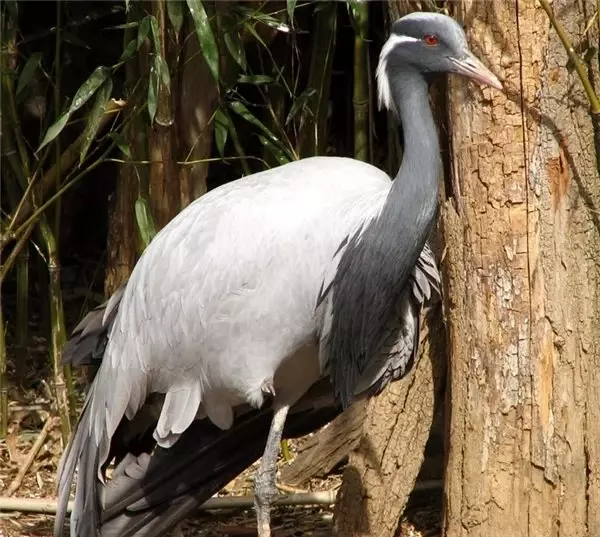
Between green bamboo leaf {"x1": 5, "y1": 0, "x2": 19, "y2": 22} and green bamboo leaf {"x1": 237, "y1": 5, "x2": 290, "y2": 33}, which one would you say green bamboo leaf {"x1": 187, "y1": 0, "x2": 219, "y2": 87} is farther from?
green bamboo leaf {"x1": 5, "y1": 0, "x2": 19, "y2": 22}

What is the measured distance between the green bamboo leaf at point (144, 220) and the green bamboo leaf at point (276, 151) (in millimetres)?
542

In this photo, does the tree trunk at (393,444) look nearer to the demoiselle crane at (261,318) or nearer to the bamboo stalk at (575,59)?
the demoiselle crane at (261,318)

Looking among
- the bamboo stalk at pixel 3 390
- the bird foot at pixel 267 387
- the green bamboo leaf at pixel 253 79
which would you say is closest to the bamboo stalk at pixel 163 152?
the green bamboo leaf at pixel 253 79

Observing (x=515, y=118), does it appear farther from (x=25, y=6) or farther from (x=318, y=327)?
(x=25, y=6)

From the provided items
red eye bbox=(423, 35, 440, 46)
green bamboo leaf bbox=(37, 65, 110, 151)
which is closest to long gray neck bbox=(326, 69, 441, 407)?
red eye bbox=(423, 35, 440, 46)

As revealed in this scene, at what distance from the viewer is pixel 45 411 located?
5602 millimetres

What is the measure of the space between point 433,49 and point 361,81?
1002mm

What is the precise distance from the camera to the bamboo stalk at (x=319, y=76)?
478 centimetres

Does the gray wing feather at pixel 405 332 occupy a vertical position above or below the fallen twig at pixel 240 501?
above

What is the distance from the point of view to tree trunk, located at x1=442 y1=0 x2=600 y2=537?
3834 millimetres

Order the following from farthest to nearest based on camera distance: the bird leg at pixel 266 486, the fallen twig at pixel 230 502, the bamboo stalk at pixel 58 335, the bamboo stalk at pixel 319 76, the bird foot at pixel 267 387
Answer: the bamboo stalk at pixel 58 335 < the bamboo stalk at pixel 319 76 < the fallen twig at pixel 230 502 < the bird leg at pixel 266 486 < the bird foot at pixel 267 387

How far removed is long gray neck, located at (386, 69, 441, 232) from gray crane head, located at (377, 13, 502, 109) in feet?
0.25

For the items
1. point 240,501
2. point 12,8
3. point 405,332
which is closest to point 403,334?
point 405,332

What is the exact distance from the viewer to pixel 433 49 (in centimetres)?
359
